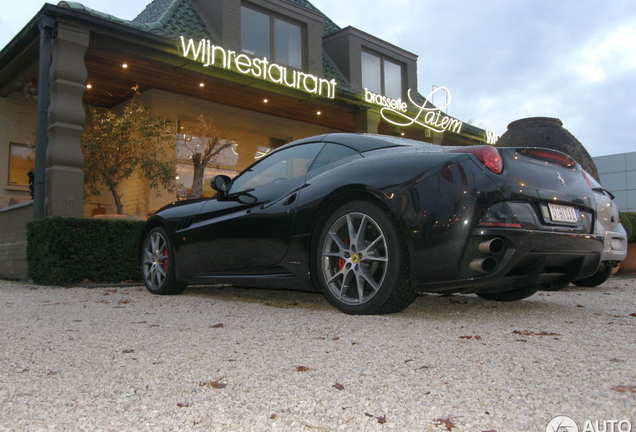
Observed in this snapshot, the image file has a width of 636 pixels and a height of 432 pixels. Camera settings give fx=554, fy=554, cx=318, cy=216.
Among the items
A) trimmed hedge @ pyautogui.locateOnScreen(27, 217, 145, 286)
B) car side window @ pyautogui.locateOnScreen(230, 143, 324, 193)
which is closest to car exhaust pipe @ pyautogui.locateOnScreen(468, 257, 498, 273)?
car side window @ pyautogui.locateOnScreen(230, 143, 324, 193)

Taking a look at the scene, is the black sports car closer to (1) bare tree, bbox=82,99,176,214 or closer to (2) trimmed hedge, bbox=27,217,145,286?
(2) trimmed hedge, bbox=27,217,145,286

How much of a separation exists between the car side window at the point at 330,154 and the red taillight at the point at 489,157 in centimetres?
99

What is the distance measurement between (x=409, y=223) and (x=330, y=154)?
1.14 metres

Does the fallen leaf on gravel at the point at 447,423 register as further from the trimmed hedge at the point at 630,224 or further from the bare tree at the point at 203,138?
the bare tree at the point at 203,138

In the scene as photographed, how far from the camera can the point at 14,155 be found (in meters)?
12.9

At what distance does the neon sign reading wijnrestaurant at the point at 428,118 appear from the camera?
1374 cm

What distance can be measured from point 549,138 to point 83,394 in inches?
323

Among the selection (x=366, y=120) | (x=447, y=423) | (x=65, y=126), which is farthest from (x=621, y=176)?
(x=447, y=423)

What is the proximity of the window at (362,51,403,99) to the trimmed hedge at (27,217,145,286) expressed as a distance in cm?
1031

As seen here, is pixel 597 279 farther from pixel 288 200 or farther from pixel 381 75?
pixel 381 75

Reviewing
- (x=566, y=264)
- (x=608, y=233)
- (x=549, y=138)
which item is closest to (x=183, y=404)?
(x=566, y=264)

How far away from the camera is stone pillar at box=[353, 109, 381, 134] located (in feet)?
43.1

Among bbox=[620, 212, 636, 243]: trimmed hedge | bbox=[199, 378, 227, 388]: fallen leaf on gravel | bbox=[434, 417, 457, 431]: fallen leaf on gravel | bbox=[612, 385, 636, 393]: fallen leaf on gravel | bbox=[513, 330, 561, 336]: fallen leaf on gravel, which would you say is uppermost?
bbox=[620, 212, 636, 243]: trimmed hedge

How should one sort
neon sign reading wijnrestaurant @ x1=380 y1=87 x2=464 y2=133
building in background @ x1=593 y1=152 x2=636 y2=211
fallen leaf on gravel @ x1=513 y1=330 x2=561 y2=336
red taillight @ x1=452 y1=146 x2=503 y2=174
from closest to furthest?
fallen leaf on gravel @ x1=513 y1=330 x2=561 y2=336 < red taillight @ x1=452 y1=146 x2=503 y2=174 < neon sign reading wijnrestaurant @ x1=380 y1=87 x2=464 y2=133 < building in background @ x1=593 y1=152 x2=636 y2=211
